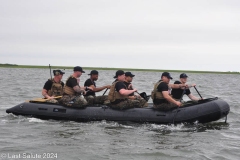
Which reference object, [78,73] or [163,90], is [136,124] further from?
[78,73]

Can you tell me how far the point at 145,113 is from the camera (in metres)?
12.6

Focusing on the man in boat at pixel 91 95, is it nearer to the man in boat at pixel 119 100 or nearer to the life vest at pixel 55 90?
the life vest at pixel 55 90

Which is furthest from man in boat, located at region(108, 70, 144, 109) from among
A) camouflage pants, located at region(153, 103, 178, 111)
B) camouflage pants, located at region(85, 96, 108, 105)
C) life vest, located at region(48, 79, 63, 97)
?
life vest, located at region(48, 79, 63, 97)

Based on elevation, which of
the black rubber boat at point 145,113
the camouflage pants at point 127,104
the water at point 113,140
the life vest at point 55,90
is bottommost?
the water at point 113,140

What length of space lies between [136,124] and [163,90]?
4.55ft

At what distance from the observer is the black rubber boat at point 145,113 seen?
40.7 ft

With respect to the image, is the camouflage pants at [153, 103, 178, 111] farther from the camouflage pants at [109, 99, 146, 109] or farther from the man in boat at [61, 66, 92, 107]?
the man in boat at [61, 66, 92, 107]

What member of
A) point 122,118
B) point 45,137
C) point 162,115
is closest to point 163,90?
point 162,115

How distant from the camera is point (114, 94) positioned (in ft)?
42.2

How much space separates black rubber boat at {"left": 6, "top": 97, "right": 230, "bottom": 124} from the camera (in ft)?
40.7

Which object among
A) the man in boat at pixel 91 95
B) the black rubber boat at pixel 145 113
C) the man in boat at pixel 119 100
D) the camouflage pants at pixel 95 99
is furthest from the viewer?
the camouflage pants at pixel 95 99

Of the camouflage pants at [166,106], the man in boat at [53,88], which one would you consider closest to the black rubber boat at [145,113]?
the camouflage pants at [166,106]

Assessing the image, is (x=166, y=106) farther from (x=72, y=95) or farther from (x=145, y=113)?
(x=72, y=95)

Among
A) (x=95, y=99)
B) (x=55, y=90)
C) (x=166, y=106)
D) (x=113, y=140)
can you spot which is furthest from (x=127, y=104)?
(x=55, y=90)
